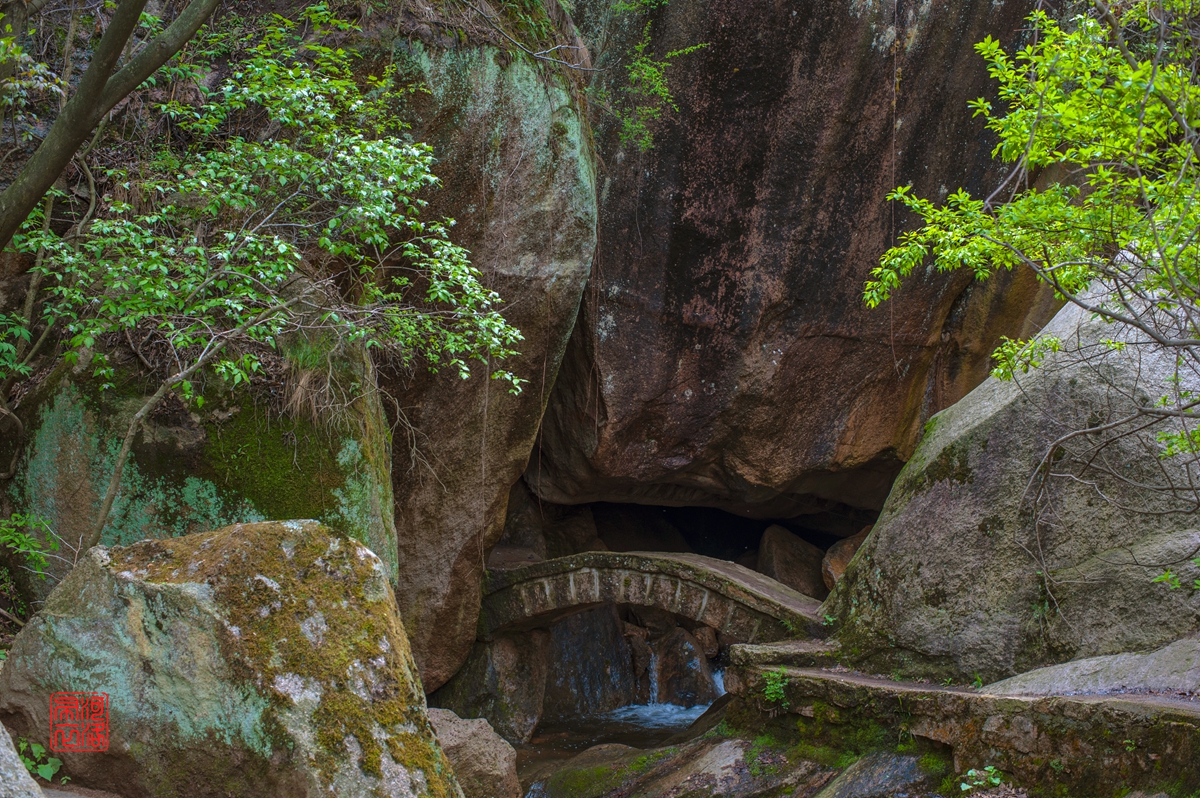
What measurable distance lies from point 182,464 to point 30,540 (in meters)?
1.23

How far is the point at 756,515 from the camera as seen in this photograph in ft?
44.0

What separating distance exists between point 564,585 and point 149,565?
663 cm

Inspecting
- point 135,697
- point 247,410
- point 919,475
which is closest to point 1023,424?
point 919,475

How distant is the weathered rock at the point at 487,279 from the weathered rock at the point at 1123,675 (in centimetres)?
492

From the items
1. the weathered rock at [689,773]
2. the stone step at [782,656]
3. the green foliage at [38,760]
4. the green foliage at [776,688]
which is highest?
the green foliage at [38,760]

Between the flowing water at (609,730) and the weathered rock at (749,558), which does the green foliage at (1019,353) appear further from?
the weathered rock at (749,558)

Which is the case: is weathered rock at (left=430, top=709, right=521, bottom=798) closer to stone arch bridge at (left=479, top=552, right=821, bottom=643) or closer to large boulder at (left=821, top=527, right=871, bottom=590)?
stone arch bridge at (left=479, top=552, right=821, bottom=643)

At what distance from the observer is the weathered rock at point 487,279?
24.5 feet

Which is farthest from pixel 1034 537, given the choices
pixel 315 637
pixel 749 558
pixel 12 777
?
pixel 749 558

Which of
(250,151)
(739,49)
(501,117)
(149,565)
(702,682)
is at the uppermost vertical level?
(739,49)

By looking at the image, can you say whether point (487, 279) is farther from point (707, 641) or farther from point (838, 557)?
point (707, 641)

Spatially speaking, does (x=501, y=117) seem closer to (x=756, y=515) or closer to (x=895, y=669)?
(x=895, y=669)

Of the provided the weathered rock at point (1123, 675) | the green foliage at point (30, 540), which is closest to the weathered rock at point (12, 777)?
the green foliage at point (30, 540)

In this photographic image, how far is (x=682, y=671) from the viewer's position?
13.2 meters
